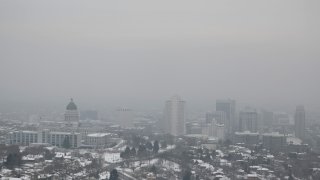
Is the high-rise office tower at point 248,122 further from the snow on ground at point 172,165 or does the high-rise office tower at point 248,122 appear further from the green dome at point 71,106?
the snow on ground at point 172,165

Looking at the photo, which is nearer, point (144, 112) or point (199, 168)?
point (199, 168)

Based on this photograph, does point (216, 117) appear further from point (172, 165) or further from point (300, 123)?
point (172, 165)

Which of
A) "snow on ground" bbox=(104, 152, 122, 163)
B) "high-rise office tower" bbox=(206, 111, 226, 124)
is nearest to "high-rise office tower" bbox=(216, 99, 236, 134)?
"high-rise office tower" bbox=(206, 111, 226, 124)

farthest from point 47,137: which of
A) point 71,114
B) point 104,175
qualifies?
point 104,175

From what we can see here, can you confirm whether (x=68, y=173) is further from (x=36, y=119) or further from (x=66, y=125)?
(x=36, y=119)

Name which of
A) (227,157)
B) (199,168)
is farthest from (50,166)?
(227,157)

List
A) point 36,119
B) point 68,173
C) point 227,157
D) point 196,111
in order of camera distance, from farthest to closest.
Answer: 1. point 196,111
2. point 36,119
3. point 227,157
4. point 68,173
